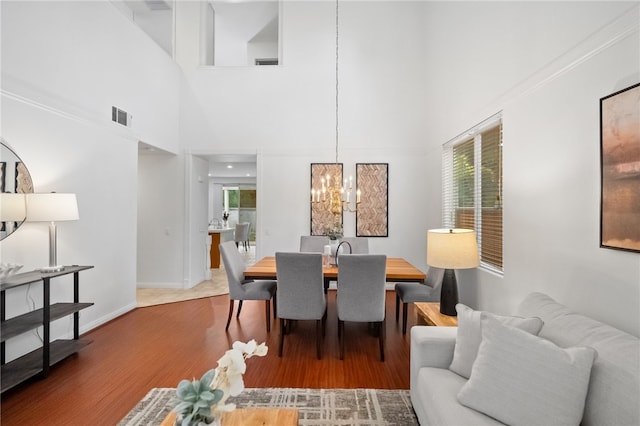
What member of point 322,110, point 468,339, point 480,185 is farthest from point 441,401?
point 322,110

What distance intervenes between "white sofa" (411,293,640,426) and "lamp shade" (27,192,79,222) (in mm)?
3052

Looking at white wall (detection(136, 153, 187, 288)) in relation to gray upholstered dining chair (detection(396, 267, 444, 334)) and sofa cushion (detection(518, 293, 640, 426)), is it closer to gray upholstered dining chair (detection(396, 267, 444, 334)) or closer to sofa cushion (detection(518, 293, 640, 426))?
gray upholstered dining chair (detection(396, 267, 444, 334))

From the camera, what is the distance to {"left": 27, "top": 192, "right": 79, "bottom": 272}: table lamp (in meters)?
2.68

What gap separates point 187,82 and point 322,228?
137 inches

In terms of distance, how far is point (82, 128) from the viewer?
344 centimetres

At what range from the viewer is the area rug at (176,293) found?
15.6 ft

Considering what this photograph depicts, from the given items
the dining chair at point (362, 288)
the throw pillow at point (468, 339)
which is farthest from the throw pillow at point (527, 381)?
the dining chair at point (362, 288)

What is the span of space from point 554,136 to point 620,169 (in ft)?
2.06

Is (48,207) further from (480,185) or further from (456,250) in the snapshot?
(480,185)

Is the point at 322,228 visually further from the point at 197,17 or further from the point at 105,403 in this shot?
the point at 197,17

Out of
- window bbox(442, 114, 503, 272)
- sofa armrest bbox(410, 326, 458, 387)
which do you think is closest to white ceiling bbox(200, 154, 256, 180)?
window bbox(442, 114, 503, 272)

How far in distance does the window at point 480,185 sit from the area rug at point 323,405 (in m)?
1.72

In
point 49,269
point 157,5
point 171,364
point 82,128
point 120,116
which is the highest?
point 157,5

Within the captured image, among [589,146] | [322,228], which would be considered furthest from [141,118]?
[589,146]
